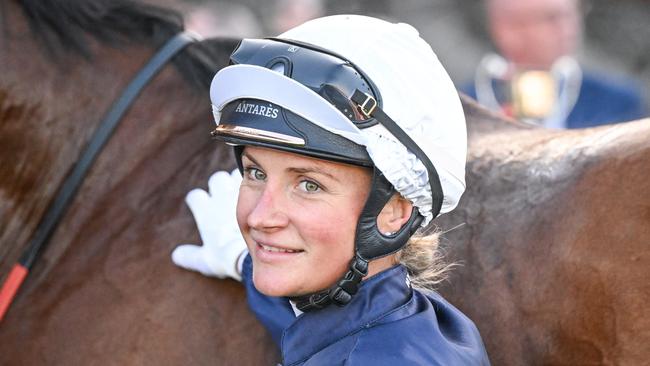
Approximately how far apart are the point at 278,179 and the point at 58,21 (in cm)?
126

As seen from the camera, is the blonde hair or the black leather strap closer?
the blonde hair

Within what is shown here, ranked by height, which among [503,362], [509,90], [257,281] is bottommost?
[509,90]

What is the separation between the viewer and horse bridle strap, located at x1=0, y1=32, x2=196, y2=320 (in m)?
2.85

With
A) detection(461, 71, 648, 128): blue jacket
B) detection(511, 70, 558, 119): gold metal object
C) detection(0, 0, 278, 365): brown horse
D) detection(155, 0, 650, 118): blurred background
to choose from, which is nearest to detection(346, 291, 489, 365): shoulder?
detection(0, 0, 278, 365): brown horse

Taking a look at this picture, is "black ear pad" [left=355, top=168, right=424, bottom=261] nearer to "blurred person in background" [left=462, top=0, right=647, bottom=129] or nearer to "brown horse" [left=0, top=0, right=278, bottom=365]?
"brown horse" [left=0, top=0, right=278, bottom=365]

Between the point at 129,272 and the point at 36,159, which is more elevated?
the point at 36,159

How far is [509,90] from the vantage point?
5.79 m

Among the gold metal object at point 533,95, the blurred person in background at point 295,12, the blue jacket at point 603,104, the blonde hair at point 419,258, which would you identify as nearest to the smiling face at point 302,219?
the blonde hair at point 419,258

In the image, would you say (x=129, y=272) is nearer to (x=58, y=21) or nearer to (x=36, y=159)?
(x=36, y=159)

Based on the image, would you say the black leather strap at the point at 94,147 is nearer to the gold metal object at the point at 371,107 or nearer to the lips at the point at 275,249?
the lips at the point at 275,249

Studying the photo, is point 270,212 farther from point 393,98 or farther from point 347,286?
point 393,98

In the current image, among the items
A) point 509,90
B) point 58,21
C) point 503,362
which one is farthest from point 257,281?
point 509,90

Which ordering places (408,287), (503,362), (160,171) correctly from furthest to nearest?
(160,171), (503,362), (408,287)

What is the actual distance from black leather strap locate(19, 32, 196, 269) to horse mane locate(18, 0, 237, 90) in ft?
0.14
